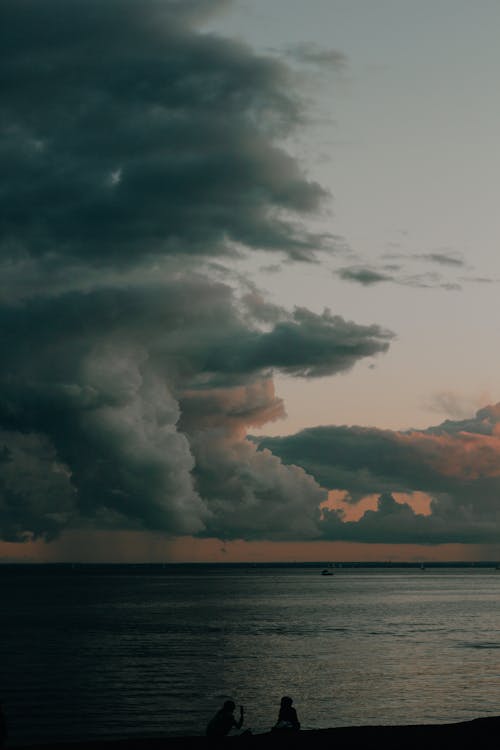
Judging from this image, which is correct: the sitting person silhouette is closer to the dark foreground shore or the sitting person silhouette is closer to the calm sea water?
the dark foreground shore

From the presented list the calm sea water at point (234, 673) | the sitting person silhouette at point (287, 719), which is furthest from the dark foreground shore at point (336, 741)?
the calm sea water at point (234, 673)

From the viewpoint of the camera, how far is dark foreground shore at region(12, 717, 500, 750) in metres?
34.5

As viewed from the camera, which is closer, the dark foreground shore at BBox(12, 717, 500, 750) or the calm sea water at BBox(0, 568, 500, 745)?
the dark foreground shore at BBox(12, 717, 500, 750)

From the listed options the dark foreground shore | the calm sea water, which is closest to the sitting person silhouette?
the dark foreground shore

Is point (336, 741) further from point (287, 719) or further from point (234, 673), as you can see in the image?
point (234, 673)

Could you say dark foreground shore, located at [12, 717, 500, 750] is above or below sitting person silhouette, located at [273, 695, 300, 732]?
below

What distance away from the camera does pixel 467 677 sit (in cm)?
7419

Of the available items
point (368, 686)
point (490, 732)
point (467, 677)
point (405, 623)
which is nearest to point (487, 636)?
point (405, 623)

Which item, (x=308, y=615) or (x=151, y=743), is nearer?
(x=151, y=743)

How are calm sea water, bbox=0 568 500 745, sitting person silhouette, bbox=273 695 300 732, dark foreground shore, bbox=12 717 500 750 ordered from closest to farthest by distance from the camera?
dark foreground shore, bbox=12 717 500 750, sitting person silhouette, bbox=273 695 300 732, calm sea water, bbox=0 568 500 745

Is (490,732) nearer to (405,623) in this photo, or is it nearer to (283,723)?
(283,723)

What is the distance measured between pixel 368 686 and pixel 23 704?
1054 inches

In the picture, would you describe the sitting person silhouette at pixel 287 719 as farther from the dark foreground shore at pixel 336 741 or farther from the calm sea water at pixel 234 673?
the calm sea water at pixel 234 673

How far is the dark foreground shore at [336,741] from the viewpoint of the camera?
34.5 m
